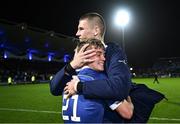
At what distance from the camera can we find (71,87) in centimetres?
280

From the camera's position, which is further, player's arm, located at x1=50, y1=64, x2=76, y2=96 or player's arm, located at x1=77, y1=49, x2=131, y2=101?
player's arm, located at x1=50, y1=64, x2=76, y2=96

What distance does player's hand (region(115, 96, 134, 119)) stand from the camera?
2668 mm

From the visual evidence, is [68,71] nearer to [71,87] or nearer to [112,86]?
[71,87]

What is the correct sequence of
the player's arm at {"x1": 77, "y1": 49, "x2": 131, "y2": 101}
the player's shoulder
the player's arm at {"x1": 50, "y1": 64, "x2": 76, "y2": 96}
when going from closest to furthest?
1. the player's arm at {"x1": 77, "y1": 49, "x2": 131, "y2": 101}
2. the player's shoulder
3. the player's arm at {"x1": 50, "y1": 64, "x2": 76, "y2": 96}

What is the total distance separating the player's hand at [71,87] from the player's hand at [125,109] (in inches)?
14.1

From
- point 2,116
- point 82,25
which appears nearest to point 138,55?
point 2,116

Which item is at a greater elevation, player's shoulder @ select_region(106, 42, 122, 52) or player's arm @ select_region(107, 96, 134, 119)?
player's shoulder @ select_region(106, 42, 122, 52)

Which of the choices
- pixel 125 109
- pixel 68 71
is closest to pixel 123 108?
pixel 125 109

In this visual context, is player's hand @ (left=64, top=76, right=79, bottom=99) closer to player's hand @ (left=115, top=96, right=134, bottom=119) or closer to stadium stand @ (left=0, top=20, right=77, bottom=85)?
player's hand @ (left=115, top=96, right=134, bottom=119)

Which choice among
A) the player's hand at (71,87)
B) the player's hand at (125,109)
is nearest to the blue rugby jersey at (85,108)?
the player's hand at (71,87)

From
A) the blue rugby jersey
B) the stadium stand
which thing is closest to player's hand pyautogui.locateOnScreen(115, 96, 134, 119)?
the blue rugby jersey

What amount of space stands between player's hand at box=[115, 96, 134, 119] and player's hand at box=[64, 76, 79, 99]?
1.17 ft

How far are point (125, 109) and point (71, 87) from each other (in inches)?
17.7

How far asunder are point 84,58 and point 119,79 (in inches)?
12.2
